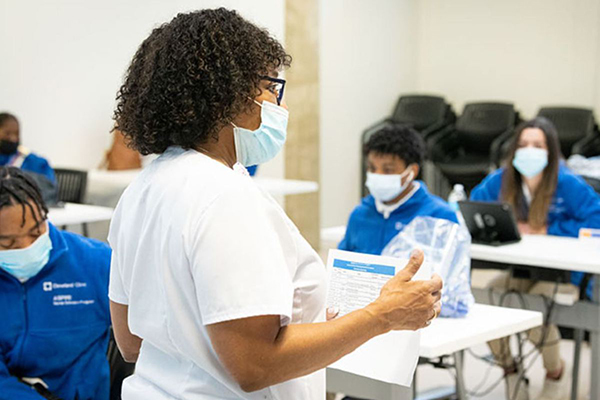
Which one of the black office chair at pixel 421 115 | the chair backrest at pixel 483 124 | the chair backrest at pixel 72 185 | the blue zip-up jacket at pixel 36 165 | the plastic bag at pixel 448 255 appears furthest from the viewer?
the black office chair at pixel 421 115

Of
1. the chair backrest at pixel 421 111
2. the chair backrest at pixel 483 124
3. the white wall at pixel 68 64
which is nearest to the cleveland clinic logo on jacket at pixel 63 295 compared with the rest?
the white wall at pixel 68 64

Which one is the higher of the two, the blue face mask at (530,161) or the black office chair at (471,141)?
the blue face mask at (530,161)

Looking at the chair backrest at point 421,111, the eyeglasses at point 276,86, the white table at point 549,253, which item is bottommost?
the white table at point 549,253

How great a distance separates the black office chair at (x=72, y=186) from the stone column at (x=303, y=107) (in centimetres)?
209

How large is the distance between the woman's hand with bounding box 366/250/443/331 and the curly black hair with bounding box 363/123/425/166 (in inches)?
78.4

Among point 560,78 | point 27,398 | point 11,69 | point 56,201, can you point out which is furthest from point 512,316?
point 560,78

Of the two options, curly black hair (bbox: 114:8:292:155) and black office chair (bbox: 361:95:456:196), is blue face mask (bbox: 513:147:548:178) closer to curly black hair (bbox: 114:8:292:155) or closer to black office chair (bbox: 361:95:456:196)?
curly black hair (bbox: 114:8:292:155)

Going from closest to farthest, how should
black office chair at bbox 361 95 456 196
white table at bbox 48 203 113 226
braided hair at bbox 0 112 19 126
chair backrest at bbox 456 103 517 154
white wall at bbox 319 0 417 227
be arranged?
white table at bbox 48 203 113 226 < braided hair at bbox 0 112 19 126 < white wall at bbox 319 0 417 227 < chair backrest at bbox 456 103 517 154 < black office chair at bbox 361 95 456 196

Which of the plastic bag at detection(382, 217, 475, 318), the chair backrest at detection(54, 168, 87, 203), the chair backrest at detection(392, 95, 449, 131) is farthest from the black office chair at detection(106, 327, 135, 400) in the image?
the chair backrest at detection(392, 95, 449, 131)

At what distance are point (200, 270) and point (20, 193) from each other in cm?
124

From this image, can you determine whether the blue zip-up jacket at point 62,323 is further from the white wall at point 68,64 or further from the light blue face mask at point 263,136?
the white wall at point 68,64

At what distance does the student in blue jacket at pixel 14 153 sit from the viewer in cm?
Result: 496

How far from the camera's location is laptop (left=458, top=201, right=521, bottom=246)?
371 centimetres

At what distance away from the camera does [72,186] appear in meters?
5.20
